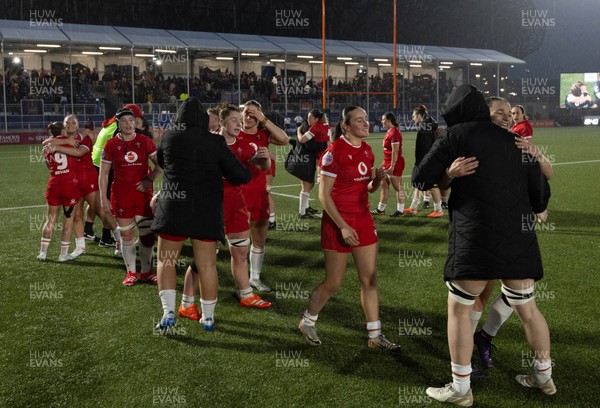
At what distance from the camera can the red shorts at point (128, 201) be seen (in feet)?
23.2

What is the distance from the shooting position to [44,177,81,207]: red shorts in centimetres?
839

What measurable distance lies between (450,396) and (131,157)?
4.63 metres

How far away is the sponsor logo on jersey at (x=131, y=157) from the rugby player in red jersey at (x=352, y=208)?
297 centimetres

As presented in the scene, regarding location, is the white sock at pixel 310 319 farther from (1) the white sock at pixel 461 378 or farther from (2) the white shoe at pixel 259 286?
(2) the white shoe at pixel 259 286

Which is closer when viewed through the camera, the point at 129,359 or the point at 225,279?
the point at 129,359

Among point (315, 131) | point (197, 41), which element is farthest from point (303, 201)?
point (197, 41)

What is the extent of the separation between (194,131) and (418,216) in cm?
739

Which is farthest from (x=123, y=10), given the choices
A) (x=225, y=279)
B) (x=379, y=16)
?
(x=225, y=279)

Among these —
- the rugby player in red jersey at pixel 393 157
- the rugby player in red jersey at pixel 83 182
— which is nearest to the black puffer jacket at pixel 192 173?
the rugby player in red jersey at pixel 83 182

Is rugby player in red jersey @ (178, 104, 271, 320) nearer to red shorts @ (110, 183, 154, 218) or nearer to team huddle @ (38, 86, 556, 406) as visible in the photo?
team huddle @ (38, 86, 556, 406)

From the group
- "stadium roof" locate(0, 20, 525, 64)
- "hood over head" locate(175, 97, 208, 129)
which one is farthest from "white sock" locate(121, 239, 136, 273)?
"stadium roof" locate(0, 20, 525, 64)

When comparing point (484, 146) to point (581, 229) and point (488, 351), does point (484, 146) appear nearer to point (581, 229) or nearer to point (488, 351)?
point (488, 351)

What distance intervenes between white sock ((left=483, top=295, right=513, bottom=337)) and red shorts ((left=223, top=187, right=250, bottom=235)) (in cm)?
271

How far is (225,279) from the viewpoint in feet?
24.7
